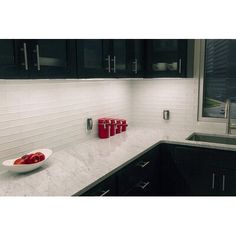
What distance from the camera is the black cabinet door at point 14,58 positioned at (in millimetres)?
1314

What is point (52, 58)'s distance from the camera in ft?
5.32

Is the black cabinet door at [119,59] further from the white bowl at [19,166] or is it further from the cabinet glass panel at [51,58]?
the white bowl at [19,166]

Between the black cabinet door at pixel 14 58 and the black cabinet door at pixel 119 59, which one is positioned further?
the black cabinet door at pixel 119 59

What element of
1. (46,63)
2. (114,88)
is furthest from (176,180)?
(46,63)

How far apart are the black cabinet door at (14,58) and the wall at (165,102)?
6.28ft

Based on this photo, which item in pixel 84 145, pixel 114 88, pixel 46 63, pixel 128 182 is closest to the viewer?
pixel 46 63

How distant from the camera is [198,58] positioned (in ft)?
9.34

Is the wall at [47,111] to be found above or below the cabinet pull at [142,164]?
above

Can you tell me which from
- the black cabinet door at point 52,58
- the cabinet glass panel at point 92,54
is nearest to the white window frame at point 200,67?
the cabinet glass panel at point 92,54

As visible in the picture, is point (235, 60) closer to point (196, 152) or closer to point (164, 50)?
point (164, 50)

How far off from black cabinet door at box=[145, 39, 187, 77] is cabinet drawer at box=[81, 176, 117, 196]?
1.44 metres

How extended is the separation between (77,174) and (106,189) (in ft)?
0.68

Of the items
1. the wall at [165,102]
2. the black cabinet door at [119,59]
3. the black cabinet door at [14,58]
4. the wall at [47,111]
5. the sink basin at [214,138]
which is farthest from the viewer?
the wall at [165,102]

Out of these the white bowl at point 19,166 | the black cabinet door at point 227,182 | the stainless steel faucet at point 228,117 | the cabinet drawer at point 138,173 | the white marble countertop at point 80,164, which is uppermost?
the stainless steel faucet at point 228,117
